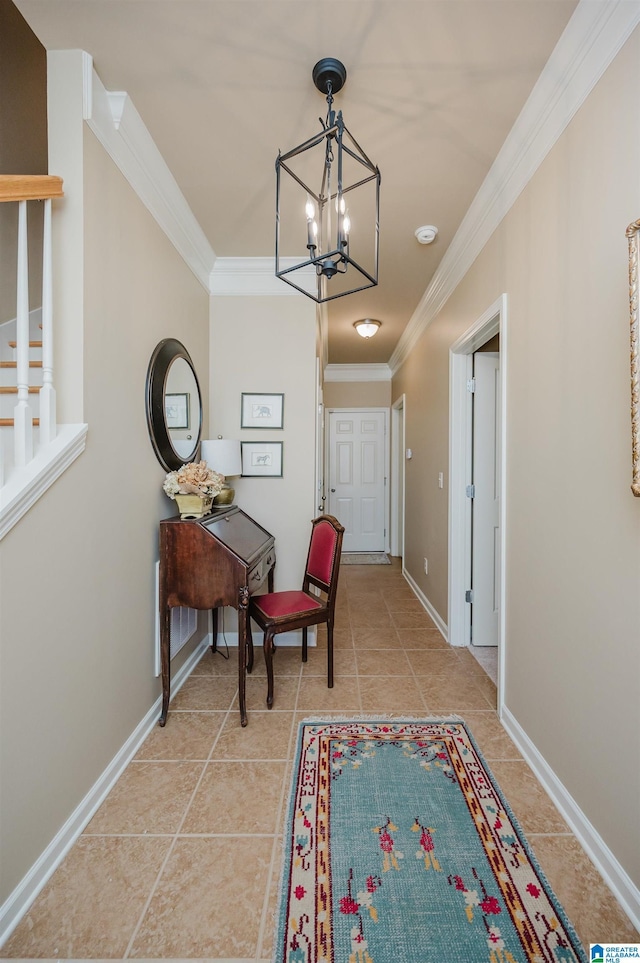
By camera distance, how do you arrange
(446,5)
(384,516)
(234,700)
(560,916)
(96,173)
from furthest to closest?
(384,516)
(234,700)
(96,173)
(446,5)
(560,916)

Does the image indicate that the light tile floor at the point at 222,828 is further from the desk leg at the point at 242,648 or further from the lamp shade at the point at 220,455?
the lamp shade at the point at 220,455

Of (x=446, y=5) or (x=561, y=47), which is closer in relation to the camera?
(x=446, y=5)

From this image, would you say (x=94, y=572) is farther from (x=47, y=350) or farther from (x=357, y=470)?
(x=357, y=470)

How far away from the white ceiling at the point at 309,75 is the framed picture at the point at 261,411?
117 centimetres

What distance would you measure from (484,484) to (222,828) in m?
2.40

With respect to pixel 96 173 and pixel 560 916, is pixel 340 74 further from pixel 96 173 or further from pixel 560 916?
pixel 560 916

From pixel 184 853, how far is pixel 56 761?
510 mm

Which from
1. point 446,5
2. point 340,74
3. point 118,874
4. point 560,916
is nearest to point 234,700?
point 118,874

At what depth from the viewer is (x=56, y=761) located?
1375mm

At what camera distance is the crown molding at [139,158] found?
1557 mm

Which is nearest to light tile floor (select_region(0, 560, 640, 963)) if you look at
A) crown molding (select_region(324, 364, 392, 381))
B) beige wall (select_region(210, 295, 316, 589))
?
beige wall (select_region(210, 295, 316, 589))

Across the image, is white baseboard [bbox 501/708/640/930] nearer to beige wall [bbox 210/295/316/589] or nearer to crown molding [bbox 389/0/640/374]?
Answer: beige wall [bbox 210/295/316/589]

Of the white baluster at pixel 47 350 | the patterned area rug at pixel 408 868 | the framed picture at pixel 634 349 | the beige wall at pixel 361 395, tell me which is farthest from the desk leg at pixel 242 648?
the beige wall at pixel 361 395

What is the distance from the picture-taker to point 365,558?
5785 mm
